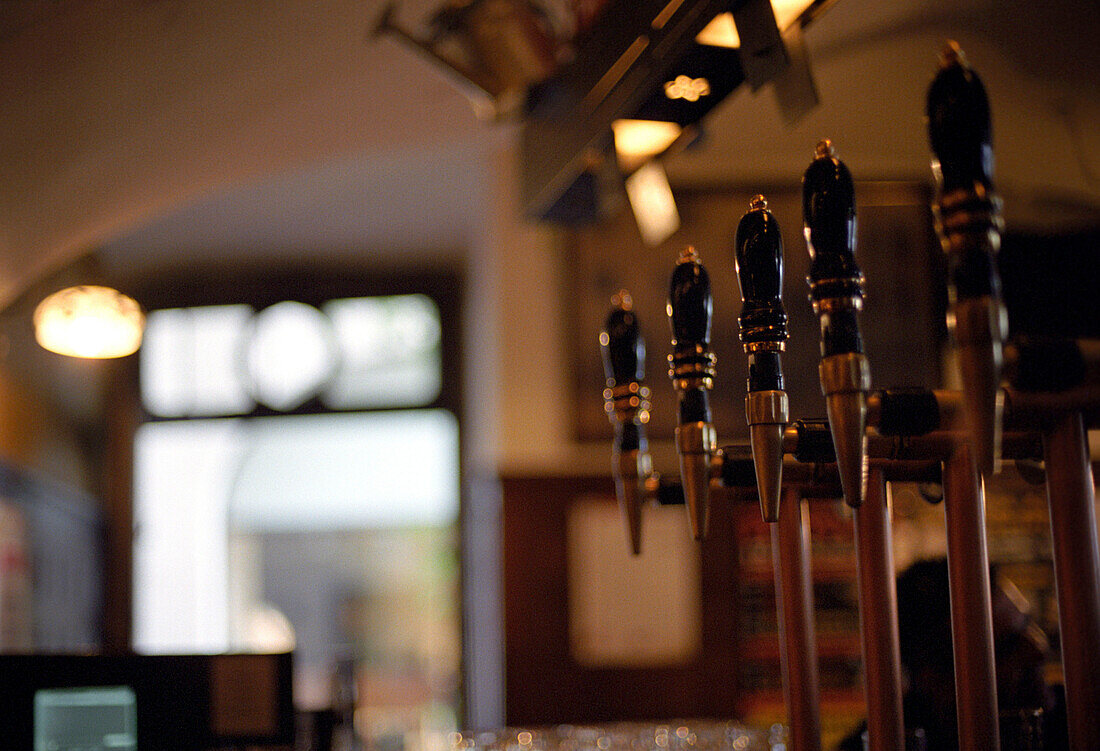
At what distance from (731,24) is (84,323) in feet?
13.5

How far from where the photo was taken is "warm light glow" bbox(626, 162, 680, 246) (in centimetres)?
136

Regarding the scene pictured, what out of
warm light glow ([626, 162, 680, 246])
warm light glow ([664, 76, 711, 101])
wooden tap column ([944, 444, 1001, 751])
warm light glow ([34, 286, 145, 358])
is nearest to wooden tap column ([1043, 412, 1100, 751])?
wooden tap column ([944, 444, 1001, 751])

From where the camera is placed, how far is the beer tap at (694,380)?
2.31 ft

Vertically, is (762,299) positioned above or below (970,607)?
above

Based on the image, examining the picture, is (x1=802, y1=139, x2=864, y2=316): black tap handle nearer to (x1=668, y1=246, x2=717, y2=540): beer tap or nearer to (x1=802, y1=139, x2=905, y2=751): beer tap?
(x1=802, y1=139, x2=905, y2=751): beer tap

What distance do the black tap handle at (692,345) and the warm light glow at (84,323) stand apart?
423cm

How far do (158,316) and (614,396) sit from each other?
5.44m

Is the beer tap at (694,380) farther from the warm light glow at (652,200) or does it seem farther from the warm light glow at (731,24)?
the warm light glow at (652,200)

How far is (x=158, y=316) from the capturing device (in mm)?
5828

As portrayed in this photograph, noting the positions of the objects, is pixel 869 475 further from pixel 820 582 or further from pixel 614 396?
pixel 820 582

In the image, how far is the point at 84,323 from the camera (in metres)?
4.43

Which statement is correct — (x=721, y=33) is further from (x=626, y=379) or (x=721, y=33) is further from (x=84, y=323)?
(x=84, y=323)

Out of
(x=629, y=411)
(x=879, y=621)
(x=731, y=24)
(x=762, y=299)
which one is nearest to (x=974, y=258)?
(x=762, y=299)

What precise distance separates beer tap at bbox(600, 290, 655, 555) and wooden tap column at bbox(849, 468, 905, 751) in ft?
0.67
